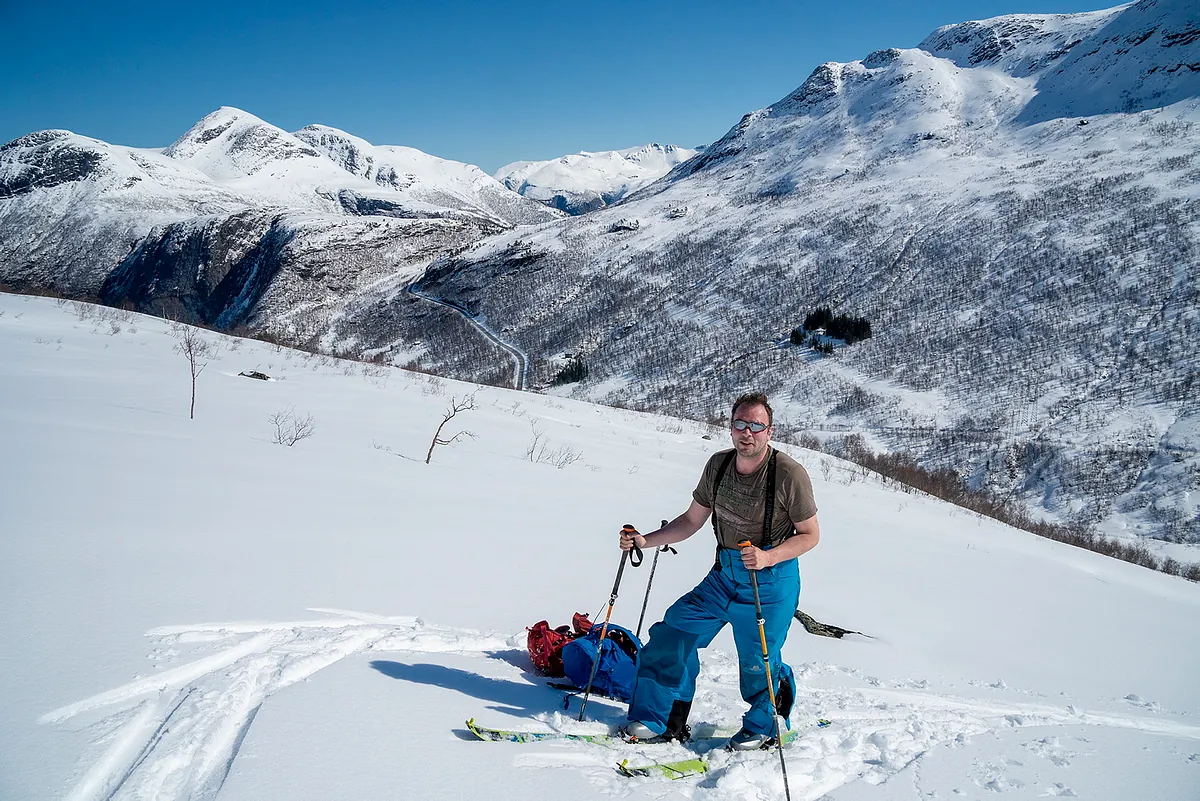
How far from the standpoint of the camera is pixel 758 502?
11.9 ft

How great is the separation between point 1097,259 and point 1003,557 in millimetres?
41829

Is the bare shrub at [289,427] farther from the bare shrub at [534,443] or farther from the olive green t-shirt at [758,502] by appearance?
the olive green t-shirt at [758,502]

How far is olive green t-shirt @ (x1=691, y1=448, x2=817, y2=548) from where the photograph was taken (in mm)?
3551

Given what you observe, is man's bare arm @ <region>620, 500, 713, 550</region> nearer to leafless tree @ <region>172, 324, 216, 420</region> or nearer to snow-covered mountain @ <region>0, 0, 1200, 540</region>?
leafless tree @ <region>172, 324, 216, 420</region>

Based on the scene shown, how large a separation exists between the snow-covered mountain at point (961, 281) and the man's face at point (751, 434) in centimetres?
2904

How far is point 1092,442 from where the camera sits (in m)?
29.2

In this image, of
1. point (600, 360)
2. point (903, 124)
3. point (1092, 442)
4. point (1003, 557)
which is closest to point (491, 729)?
point (1003, 557)

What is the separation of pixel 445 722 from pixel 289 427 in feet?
24.9

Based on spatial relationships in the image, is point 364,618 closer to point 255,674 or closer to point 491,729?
point 255,674

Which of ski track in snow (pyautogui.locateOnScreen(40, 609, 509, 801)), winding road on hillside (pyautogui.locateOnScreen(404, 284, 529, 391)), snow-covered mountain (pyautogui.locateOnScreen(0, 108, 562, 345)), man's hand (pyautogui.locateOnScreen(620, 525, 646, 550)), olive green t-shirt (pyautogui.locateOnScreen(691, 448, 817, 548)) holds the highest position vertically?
snow-covered mountain (pyautogui.locateOnScreen(0, 108, 562, 345))

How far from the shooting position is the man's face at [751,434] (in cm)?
358

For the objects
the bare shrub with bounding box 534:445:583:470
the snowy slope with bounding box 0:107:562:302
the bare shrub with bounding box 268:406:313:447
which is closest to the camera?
the bare shrub with bounding box 268:406:313:447

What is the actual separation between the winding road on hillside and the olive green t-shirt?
41.4 meters

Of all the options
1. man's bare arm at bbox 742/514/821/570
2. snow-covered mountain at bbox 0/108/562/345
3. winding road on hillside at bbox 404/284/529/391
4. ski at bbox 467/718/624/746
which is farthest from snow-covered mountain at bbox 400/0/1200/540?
ski at bbox 467/718/624/746
